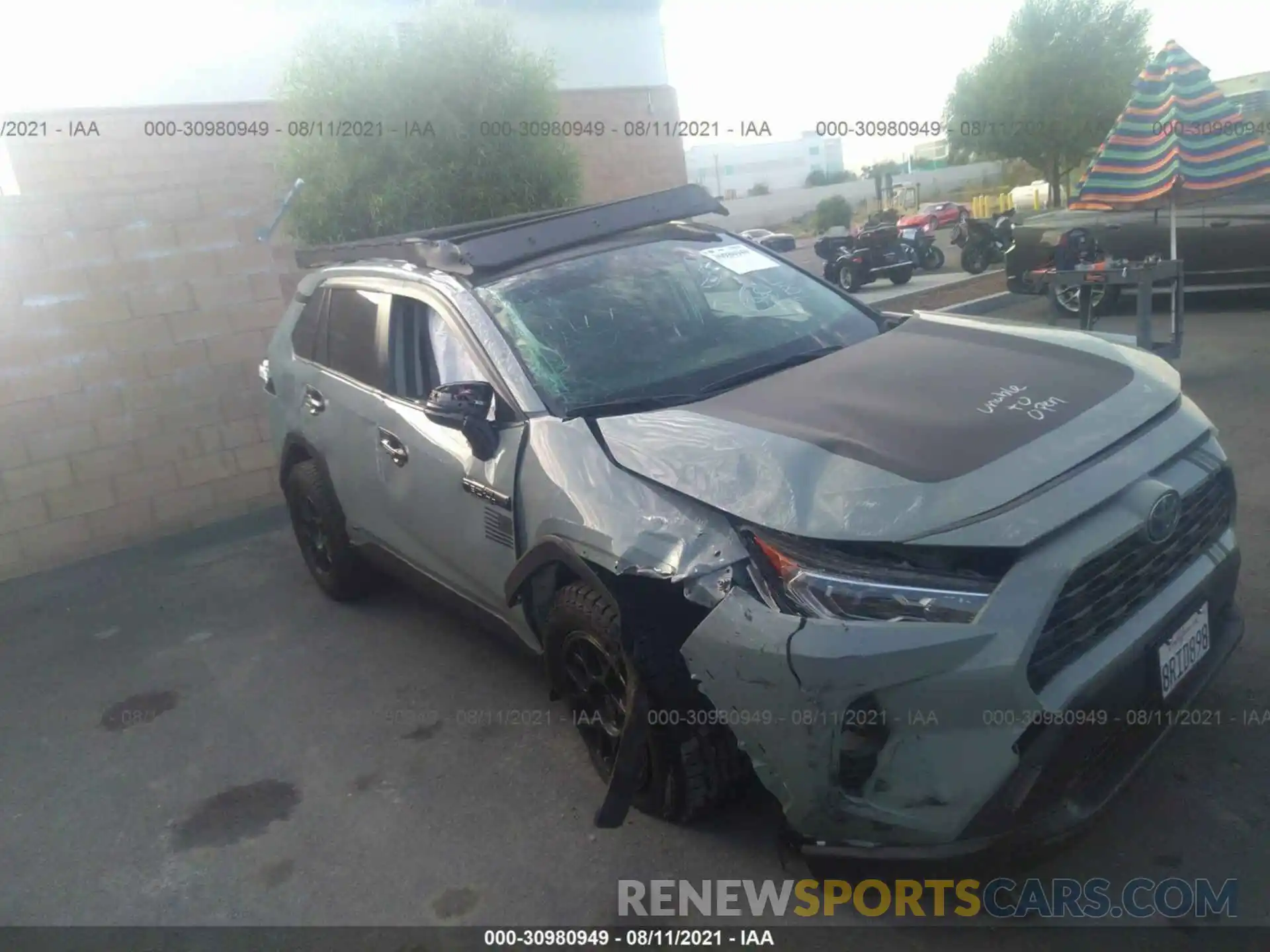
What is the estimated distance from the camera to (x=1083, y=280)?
23.3 feet

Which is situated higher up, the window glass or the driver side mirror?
the window glass

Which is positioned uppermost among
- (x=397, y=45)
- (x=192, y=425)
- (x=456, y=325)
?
(x=397, y=45)

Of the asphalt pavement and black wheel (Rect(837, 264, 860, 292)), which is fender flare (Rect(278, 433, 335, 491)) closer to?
the asphalt pavement

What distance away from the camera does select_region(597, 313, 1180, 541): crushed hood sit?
7.89 ft

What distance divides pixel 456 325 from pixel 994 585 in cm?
212

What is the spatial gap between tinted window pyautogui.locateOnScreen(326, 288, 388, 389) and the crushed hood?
5.44 ft

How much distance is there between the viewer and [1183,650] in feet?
8.70

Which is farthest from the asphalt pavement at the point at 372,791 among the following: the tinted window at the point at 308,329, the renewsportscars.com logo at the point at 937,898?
the tinted window at the point at 308,329

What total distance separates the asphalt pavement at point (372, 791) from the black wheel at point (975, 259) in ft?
33.5

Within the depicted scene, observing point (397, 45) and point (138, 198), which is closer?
point (138, 198)

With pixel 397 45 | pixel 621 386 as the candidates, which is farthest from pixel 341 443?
pixel 397 45

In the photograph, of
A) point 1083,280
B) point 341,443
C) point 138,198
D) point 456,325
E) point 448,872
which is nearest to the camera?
point 448,872

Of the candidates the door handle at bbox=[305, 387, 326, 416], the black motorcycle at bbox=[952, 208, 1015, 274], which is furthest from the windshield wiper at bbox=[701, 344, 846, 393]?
the black motorcycle at bbox=[952, 208, 1015, 274]

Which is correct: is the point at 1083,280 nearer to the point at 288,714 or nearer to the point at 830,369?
the point at 830,369
